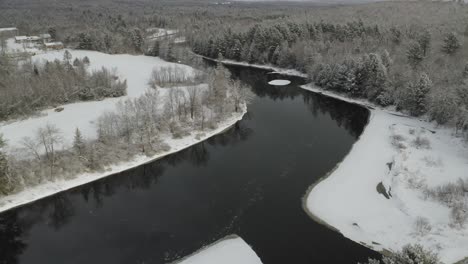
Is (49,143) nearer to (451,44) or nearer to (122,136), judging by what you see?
(122,136)

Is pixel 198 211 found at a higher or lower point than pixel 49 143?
lower

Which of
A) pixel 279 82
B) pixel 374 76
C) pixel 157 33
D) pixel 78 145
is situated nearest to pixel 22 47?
pixel 157 33

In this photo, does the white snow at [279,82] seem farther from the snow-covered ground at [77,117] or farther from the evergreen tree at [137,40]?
the evergreen tree at [137,40]

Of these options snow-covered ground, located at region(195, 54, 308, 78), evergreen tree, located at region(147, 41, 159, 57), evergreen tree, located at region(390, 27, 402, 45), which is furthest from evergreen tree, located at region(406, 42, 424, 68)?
evergreen tree, located at region(147, 41, 159, 57)

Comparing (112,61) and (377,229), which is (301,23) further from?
(377,229)

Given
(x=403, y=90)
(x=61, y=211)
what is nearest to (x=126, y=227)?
(x=61, y=211)

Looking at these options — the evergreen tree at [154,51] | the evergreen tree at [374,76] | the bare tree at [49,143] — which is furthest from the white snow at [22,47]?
the evergreen tree at [374,76]
